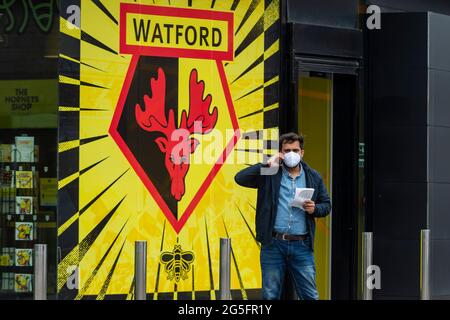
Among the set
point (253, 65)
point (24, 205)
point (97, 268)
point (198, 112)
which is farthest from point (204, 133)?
point (24, 205)

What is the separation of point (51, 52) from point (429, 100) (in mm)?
5015

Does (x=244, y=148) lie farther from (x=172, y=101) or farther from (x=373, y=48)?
(x=373, y=48)

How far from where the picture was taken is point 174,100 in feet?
37.6

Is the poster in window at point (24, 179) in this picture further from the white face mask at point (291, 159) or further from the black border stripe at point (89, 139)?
the white face mask at point (291, 159)

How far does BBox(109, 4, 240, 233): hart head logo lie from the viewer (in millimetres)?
11234

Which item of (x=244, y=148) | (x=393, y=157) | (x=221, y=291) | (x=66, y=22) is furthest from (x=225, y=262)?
(x=393, y=157)

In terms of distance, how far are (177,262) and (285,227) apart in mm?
1913

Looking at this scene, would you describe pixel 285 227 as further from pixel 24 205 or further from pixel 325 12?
pixel 325 12

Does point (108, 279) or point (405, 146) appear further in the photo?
point (405, 146)

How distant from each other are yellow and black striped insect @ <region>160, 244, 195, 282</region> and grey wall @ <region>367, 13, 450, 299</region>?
9.51 ft

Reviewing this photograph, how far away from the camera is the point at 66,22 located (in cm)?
1084

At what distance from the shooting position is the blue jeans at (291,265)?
9.91 metres

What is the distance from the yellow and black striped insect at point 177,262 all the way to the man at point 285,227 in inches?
63.7
